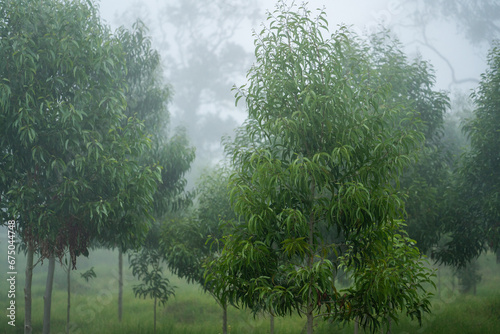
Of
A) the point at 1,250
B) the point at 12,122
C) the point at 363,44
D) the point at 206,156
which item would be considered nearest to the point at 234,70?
the point at 206,156

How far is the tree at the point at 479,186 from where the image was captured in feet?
47.1

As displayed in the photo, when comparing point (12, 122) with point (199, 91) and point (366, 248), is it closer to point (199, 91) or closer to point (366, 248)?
point (366, 248)

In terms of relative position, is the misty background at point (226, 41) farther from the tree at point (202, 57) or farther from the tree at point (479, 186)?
the tree at point (479, 186)

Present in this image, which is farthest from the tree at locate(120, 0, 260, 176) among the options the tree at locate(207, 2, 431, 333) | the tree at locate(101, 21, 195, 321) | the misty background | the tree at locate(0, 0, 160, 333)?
the tree at locate(207, 2, 431, 333)

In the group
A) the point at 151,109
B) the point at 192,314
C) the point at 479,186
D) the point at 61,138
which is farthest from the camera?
the point at 192,314

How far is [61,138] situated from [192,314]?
13393 mm

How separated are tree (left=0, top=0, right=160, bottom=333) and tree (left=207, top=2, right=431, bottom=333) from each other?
160 inches

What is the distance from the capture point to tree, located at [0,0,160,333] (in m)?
9.77

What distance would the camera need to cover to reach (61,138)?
989 centimetres

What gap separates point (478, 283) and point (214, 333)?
15.7 m

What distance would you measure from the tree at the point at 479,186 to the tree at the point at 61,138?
390 inches

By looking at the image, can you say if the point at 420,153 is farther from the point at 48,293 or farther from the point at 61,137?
the point at 48,293

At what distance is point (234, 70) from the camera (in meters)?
67.1

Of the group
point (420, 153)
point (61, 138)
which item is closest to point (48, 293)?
point (61, 138)
